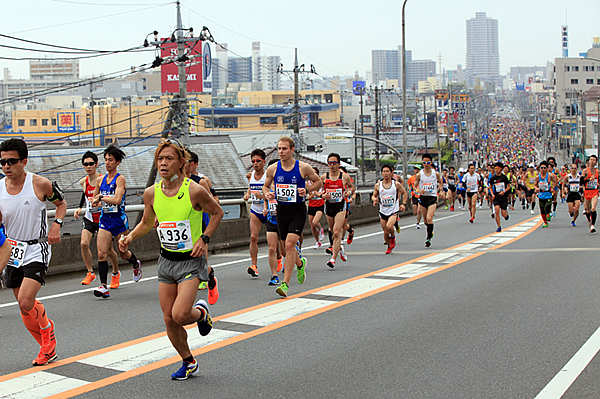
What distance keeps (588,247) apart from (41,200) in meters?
11.7

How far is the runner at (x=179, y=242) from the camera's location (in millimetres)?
5598

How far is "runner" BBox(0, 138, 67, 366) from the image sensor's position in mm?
6141

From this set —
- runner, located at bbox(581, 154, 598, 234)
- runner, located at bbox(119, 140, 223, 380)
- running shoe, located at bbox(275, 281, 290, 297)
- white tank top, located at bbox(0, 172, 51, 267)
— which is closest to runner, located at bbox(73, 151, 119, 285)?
running shoe, located at bbox(275, 281, 290, 297)

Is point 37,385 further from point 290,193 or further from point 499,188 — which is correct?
point 499,188

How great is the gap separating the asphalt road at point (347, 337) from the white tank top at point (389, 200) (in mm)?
2353

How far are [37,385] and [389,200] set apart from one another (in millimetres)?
9728

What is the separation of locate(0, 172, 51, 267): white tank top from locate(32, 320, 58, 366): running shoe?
610 millimetres

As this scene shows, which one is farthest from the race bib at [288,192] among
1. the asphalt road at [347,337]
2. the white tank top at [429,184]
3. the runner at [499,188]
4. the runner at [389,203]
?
the runner at [499,188]

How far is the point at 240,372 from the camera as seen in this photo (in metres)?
5.86

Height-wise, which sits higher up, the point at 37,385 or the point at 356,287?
the point at 37,385

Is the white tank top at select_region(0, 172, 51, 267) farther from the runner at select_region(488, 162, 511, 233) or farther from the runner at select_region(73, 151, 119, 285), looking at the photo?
the runner at select_region(488, 162, 511, 233)

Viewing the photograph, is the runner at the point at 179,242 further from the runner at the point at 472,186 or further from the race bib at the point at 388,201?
the runner at the point at 472,186

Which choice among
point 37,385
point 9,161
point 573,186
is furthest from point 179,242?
point 573,186

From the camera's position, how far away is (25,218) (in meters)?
6.30
